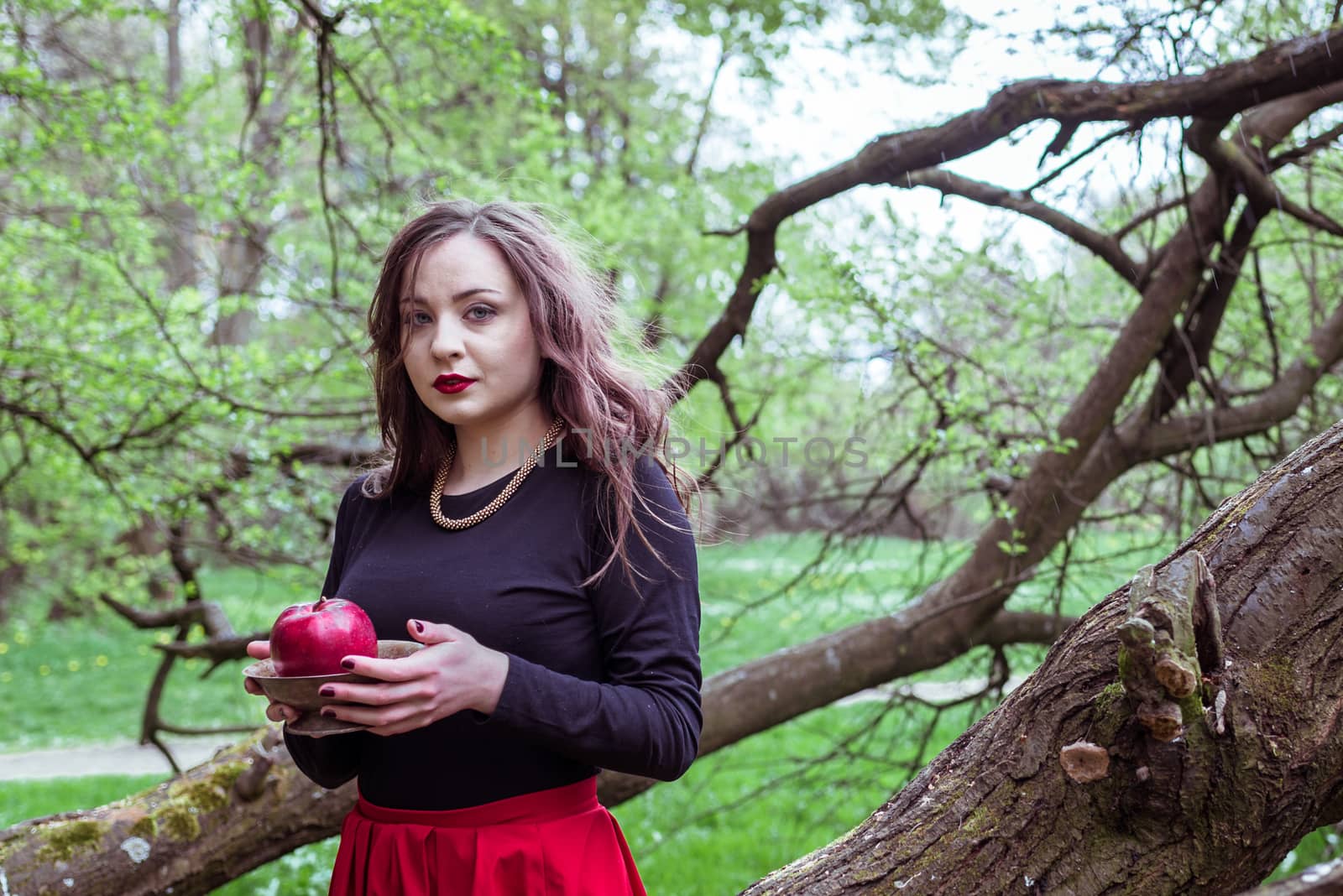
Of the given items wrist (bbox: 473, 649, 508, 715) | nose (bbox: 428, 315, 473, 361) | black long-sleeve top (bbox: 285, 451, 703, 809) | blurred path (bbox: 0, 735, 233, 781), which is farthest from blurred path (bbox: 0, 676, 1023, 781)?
wrist (bbox: 473, 649, 508, 715)

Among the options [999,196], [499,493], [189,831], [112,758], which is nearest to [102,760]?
[112,758]

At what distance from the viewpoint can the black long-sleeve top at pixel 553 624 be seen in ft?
4.61

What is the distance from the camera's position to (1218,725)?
131 cm

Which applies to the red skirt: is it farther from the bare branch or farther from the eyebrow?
the bare branch

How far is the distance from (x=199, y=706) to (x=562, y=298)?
964cm

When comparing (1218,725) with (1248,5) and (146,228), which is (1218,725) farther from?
(146,228)

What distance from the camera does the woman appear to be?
139cm

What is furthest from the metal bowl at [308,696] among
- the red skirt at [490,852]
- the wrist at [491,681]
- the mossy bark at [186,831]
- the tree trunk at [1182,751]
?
the mossy bark at [186,831]

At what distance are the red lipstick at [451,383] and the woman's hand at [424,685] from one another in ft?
1.40

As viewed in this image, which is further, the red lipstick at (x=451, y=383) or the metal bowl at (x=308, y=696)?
the red lipstick at (x=451, y=383)

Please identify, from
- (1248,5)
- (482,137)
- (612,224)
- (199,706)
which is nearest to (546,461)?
(1248,5)

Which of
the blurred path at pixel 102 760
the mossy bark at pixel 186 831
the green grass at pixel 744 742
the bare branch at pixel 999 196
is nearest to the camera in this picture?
the mossy bark at pixel 186 831

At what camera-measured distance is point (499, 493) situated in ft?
5.30

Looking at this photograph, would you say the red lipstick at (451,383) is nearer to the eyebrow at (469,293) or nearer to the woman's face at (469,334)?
the woman's face at (469,334)
